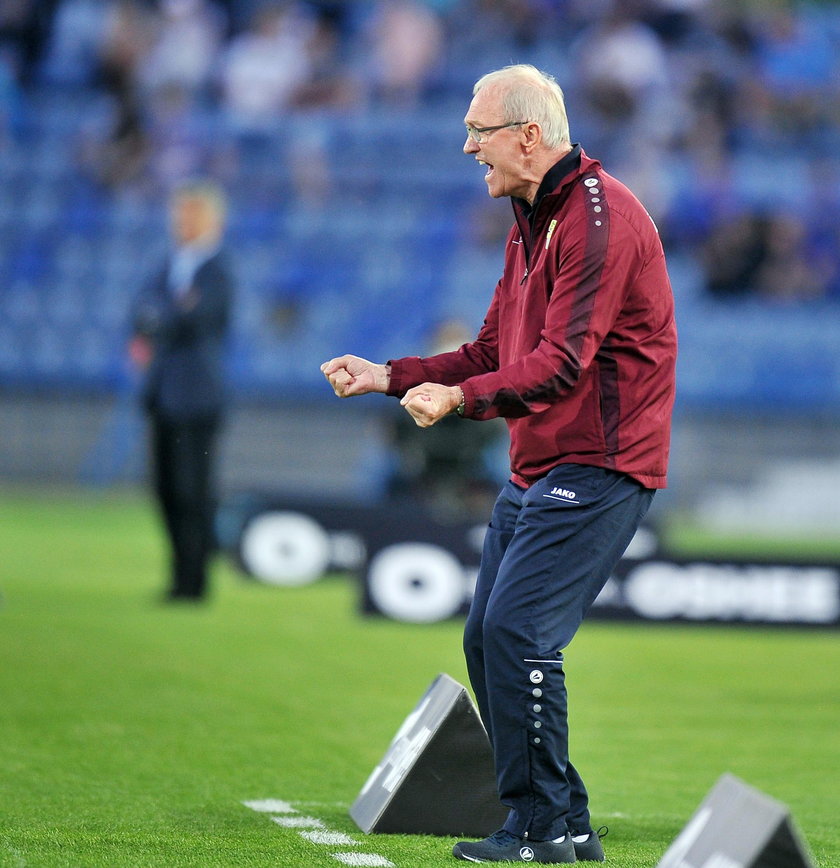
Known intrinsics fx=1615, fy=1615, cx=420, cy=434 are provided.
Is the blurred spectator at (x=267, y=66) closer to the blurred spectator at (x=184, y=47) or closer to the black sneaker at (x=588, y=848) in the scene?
the blurred spectator at (x=184, y=47)

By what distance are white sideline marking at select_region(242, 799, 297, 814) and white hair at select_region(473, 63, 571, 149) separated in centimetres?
206

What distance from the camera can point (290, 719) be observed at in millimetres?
6449

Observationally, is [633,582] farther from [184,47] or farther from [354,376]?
[184,47]

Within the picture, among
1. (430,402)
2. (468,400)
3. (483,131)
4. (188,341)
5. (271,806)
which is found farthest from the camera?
(188,341)

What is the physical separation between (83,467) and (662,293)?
615 inches

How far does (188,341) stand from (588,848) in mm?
6137

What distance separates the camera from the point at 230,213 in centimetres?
2009

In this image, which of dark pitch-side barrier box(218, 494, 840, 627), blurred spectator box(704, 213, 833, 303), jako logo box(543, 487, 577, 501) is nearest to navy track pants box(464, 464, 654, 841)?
jako logo box(543, 487, 577, 501)

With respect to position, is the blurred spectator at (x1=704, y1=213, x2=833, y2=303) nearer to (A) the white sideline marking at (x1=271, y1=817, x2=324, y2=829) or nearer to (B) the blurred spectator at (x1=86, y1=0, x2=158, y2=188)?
(B) the blurred spectator at (x1=86, y1=0, x2=158, y2=188)

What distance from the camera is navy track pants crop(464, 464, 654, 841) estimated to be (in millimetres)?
4008

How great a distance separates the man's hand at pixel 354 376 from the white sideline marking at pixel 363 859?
3.80 ft

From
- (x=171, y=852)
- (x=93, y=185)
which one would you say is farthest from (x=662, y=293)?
(x=93, y=185)

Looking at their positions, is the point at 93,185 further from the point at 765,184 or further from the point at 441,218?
the point at 765,184

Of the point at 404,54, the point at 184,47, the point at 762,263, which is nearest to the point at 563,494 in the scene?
the point at 762,263
